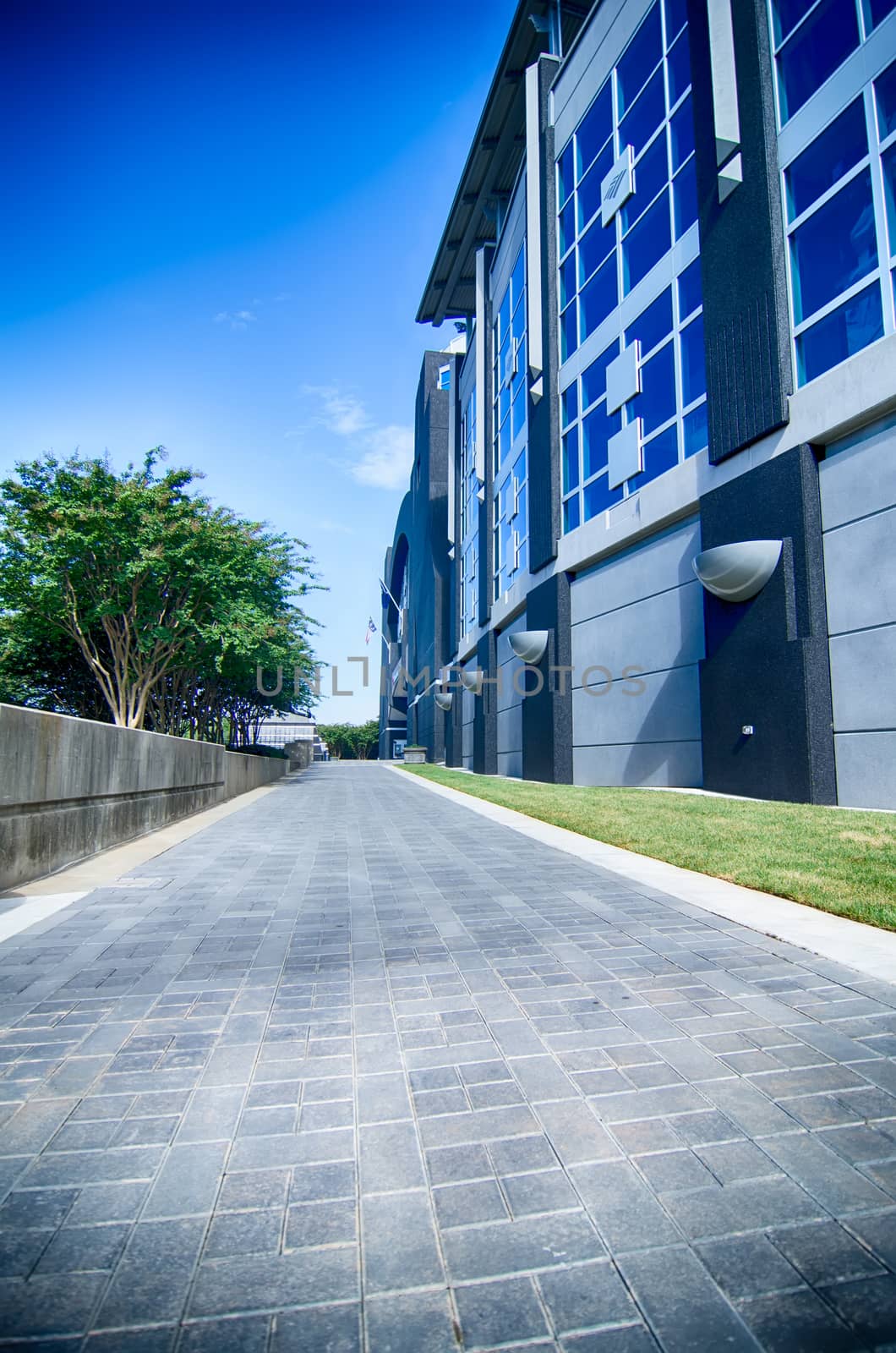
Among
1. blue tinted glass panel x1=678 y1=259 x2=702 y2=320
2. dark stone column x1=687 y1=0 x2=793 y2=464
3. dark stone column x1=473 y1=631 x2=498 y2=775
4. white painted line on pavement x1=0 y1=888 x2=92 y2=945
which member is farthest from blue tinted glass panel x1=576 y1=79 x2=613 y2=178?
white painted line on pavement x1=0 y1=888 x2=92 y2=945

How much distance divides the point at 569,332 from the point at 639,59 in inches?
264

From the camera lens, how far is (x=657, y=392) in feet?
58.8

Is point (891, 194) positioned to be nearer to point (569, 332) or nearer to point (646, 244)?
point (646, 244)

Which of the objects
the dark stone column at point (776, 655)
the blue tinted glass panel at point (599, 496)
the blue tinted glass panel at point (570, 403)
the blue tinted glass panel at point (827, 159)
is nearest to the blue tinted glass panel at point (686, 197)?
the blue tinted glass panel at point (827, 159)

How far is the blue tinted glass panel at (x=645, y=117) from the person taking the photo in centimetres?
1823

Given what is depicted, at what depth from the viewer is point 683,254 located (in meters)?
16.9

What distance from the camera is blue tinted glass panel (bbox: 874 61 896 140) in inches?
461

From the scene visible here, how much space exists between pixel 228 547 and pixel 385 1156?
20706 millimetres

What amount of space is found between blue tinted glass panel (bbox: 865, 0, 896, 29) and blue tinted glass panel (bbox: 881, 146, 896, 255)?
245 cm

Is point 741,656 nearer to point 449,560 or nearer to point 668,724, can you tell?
point 668,724

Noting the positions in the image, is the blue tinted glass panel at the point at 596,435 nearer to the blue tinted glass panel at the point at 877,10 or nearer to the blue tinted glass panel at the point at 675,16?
the blue tinted glass panel at the point at 675,16

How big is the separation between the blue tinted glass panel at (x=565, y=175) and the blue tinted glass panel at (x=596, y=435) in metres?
8.14

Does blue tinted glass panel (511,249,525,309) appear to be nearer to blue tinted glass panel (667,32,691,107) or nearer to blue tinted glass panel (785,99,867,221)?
blue tinted glass panel (667,32,691,107)

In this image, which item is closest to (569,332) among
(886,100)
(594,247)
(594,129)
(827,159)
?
(594,247)
